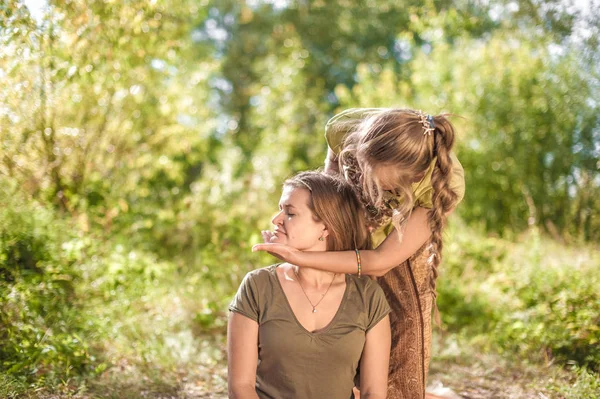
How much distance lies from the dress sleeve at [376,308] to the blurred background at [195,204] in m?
1.12

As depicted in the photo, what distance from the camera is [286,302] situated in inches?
99.4

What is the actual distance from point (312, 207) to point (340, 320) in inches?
18.5

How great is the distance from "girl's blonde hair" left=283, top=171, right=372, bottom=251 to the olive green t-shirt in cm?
30

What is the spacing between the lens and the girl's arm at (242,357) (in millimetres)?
2391

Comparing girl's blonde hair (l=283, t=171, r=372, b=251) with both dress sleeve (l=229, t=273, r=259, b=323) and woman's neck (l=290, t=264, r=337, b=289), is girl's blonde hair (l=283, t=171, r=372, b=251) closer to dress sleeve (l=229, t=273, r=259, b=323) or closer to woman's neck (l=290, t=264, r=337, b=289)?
woman's neck (l=290, t=264, r=337, b=289)

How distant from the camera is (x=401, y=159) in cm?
273

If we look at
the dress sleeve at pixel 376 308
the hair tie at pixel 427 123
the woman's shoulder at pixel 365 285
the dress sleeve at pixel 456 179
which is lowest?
the dress sleeve at pixel 376 308

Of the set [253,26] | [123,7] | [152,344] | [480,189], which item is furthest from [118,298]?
[253,26]

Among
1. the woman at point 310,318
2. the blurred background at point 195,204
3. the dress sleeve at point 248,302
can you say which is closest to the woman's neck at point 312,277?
the woman at point 310,318

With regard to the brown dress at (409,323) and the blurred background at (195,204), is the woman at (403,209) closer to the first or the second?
the brown dress at (409,323)

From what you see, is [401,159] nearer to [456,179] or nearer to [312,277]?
[456,179]

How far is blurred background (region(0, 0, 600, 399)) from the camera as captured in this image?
4.03m

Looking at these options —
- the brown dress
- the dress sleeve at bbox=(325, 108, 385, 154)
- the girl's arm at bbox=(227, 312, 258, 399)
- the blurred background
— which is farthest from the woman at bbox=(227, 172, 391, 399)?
the blurred background

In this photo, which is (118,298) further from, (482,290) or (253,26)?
(253,26)
